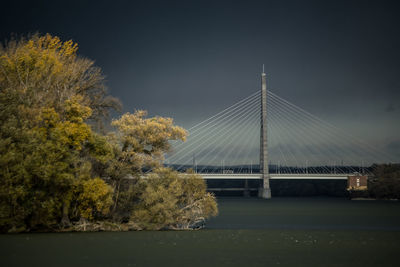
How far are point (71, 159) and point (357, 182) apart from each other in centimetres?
6718

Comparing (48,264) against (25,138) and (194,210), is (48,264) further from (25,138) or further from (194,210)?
(194,210)

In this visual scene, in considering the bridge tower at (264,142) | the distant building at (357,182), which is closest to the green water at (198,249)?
the bridge tower at (264,142)

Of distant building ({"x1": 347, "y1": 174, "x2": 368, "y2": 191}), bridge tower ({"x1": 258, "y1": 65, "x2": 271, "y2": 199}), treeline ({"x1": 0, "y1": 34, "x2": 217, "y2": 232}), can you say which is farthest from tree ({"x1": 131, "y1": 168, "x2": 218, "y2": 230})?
distant building ({"x1": 347, "y1": 174, "x2": 368, "y2": 191})

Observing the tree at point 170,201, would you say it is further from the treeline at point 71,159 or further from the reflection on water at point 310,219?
the reflection on water at point 310,219

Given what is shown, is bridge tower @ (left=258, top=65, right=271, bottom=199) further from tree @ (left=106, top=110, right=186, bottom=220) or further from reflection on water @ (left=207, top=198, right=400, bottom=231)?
tree @ (left=106, top=110, right=186, bottom=220)

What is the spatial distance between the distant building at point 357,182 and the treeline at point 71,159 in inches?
2225

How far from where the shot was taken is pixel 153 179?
2833cm

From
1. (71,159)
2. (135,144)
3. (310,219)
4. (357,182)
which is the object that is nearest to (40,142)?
(71,159)

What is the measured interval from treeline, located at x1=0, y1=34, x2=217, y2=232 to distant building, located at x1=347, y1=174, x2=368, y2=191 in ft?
185

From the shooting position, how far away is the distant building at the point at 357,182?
80912mm

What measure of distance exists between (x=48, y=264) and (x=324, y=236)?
583 inches

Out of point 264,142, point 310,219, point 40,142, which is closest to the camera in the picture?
point 40,142

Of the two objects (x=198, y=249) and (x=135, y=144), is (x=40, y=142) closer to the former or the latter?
(x=135, y=144)

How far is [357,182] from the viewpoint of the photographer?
83.1 meters
